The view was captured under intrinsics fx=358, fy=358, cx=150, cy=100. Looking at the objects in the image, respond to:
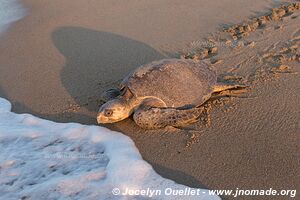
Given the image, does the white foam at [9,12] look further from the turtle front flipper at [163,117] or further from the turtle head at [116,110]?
the turtle front flipper at [163,117]

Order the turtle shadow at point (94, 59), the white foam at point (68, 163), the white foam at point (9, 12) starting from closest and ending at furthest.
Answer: the white foam at point (68, 163) < the turtle shadow at point (94, 59) < the white foam at point (9, 12)

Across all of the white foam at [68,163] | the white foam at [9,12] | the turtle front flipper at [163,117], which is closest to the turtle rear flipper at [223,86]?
the turtle front flipper at [163,117]

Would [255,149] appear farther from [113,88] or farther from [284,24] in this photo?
[284,24]

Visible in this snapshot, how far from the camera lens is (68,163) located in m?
3.17

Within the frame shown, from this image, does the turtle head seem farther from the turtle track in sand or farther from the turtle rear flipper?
the turtle rear flipper

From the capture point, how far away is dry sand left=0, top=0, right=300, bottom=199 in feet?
9.66

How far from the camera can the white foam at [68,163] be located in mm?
2836

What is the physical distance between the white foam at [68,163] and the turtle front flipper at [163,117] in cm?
23

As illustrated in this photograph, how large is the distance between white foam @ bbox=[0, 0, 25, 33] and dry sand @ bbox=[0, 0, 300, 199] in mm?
217

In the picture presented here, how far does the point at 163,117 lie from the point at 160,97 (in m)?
0.23

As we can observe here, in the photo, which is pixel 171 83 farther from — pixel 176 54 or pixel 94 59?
pixel 94 59

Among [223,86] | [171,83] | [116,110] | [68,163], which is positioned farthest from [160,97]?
[68,163]

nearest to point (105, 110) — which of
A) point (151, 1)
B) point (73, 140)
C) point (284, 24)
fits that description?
point (73, 140)

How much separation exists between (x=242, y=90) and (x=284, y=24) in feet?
6.30
